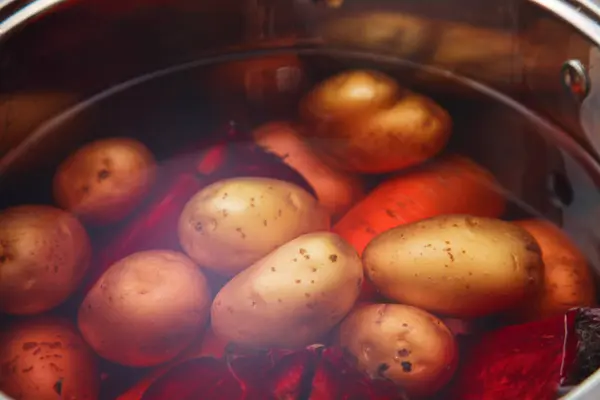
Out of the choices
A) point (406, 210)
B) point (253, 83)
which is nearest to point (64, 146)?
point (253, 83)

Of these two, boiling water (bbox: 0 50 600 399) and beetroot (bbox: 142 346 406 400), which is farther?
boiling water (bbox: 0 50 600 399)

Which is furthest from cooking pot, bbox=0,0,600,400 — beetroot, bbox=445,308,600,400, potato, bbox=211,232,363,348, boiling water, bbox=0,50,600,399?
potato, bbox=211,232,363,348

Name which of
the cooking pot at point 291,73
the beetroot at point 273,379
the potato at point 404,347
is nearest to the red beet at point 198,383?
the beetroot at point 273,379

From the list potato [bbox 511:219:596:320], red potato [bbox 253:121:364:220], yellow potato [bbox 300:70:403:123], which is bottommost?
potato [bbox 511:219:596:320]

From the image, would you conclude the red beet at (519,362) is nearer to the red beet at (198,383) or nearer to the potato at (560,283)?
the potato at (560,283)

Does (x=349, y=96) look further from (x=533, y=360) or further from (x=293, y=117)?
(x=533, y=360)

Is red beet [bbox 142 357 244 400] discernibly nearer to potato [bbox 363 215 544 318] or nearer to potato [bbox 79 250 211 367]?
potato [bbox 79 250 211 367]

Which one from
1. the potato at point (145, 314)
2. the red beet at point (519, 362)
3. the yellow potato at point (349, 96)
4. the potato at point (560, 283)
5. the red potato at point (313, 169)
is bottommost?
the red beet at point (519, 362)

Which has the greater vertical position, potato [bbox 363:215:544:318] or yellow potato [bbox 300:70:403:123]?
yellow potato [bbox 300:70:403:123]
